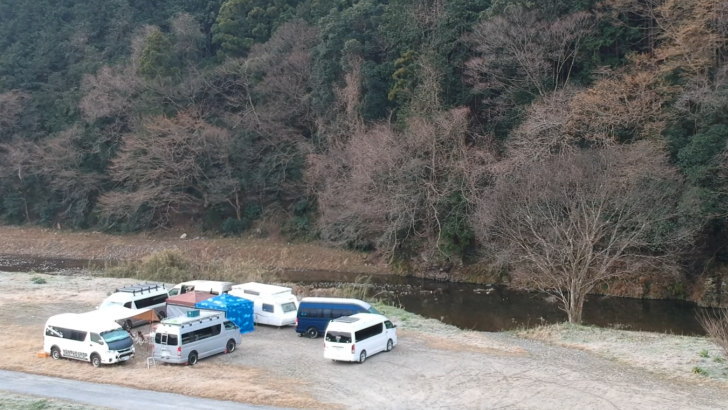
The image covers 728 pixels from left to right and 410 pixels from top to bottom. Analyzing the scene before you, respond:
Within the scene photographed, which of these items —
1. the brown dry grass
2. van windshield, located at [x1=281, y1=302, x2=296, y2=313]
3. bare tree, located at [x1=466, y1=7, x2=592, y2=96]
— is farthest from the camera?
the brown dry grass

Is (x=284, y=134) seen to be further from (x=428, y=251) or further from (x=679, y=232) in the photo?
(x=679, y=232)


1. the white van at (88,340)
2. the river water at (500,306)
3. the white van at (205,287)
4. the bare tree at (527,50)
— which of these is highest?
the bare tree at (527,50)

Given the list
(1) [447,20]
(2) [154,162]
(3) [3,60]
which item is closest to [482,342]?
(1) [447,20]

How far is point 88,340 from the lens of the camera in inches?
710

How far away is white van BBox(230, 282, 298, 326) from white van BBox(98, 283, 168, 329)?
2.80 metres

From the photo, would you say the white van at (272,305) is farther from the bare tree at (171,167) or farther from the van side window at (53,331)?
the bare tree at (171,167)

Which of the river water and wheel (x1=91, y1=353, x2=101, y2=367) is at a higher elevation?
wheel (x1=91, y1=353, x2=101, y2=367)

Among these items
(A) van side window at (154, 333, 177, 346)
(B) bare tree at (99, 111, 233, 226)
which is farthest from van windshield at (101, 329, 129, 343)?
(B) bare tree at (99, 111, 233, 226)

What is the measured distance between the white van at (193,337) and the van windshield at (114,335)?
2.87ft

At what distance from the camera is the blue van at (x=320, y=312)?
68.1ft

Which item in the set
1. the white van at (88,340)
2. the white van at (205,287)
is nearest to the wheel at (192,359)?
the white van at (88,340)

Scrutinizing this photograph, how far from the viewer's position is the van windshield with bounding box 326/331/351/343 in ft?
58.6

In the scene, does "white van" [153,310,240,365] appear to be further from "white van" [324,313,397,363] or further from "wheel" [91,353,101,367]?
"white van" [324,313,397,363]

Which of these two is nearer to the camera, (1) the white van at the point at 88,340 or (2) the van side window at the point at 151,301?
(1) the white van at the point at 88,340
